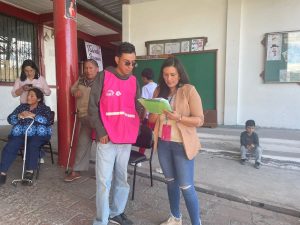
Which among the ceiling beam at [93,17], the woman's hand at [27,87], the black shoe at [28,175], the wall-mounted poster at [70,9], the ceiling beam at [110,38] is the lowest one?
the black shoe at [28,175]

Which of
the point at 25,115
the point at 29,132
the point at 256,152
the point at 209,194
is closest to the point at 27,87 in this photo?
the point at 25,115

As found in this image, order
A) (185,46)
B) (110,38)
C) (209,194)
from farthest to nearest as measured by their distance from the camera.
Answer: (110,38)
(185,46)
(209,194)

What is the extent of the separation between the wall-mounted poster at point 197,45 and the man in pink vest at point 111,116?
3948mm

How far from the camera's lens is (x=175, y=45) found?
6.44 m

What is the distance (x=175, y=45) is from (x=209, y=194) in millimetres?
3753

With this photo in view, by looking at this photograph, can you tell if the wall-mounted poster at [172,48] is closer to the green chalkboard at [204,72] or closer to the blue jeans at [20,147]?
the green chalkboard at [204,72]

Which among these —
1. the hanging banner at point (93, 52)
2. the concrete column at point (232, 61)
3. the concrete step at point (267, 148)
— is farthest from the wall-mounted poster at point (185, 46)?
the hanging banner at point (93, 52)

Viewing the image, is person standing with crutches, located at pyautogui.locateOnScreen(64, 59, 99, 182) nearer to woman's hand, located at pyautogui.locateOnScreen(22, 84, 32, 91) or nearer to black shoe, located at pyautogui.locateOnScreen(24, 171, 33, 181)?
black shoe, located at pyautogui.locateOnScreen(24, 171, 33, 181)

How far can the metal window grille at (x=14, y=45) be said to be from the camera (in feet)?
25.9

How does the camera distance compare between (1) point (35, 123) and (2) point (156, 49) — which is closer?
(1) point (35, 123)

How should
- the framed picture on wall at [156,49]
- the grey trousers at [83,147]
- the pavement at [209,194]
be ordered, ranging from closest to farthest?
the pavement at [209,194], the grey trousers at [83,147], the framed picture on wall at [156,49]

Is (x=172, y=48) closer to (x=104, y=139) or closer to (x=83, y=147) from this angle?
(x=83, y=147)

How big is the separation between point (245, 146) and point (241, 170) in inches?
20.5

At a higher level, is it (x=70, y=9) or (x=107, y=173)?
(x=70, y=9)
